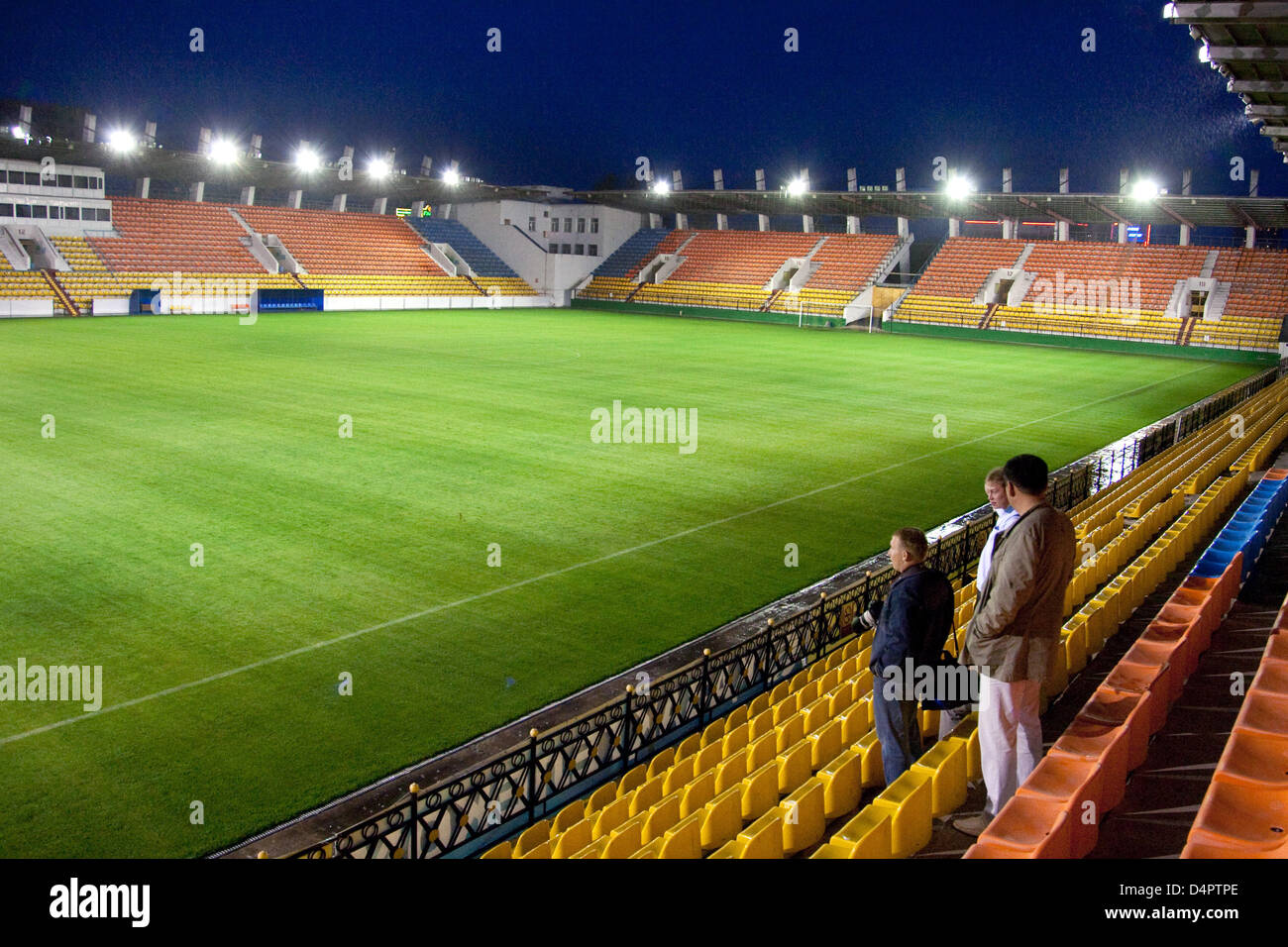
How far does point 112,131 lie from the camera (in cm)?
4966

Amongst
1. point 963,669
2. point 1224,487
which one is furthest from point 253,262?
point 963,669

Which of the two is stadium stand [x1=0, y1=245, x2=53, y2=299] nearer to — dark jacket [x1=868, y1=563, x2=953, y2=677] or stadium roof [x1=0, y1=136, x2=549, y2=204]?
stadium roof [x1=0, y1=136, x2=549, y2=204]

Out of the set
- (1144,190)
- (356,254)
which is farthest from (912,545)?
(356,254)

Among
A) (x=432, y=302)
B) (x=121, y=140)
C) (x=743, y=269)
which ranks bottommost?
(x=432, y=302)

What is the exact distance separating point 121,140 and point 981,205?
4521cm

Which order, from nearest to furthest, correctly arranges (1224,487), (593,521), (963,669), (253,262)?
(963,669) → (1224,487) → (593,521) → (253,262)

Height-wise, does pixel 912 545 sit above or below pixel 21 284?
below

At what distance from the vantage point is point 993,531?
254 inches

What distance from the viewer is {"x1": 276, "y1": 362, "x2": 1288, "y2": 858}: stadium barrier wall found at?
20.3 feet

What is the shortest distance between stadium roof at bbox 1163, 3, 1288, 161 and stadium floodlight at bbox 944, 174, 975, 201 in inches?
1592

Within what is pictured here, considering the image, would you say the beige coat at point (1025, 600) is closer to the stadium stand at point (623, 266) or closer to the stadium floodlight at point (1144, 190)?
the stadium floodlight at point (1144, 190)

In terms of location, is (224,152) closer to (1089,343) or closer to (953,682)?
(1089,343)

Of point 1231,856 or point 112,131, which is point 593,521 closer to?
point 1231,856

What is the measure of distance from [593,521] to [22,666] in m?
Result: 7.27
